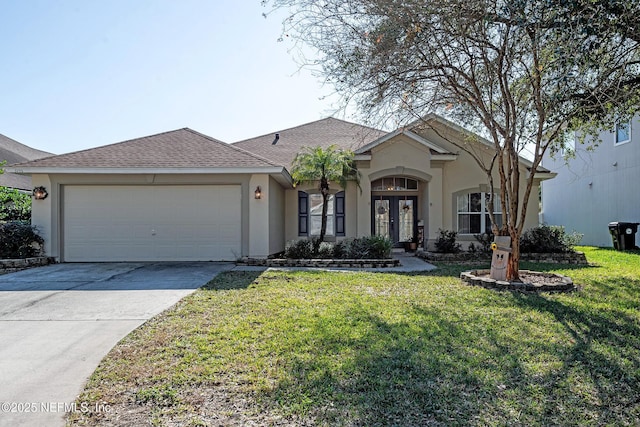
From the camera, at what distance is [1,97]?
17.1 metres

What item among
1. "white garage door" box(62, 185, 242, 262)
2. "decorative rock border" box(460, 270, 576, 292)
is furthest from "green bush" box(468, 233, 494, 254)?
"white garage door" box(62, 185, 242, 262)

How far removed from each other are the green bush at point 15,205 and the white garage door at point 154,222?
4.45 m

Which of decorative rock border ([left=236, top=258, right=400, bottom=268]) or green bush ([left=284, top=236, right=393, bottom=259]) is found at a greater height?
green bush ([left=284, top=236, right=393, bottom=259])

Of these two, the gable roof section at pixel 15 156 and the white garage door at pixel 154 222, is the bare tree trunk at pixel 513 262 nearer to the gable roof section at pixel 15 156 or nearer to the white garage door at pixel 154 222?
the white garage door at pixel 154 222

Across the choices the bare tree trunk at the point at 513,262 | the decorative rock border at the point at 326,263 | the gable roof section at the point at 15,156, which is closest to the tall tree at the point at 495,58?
the bare tree trunk at the point at 513,262

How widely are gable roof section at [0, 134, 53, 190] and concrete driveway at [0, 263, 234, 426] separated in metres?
11.5

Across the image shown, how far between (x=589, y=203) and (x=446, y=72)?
15.5 meters

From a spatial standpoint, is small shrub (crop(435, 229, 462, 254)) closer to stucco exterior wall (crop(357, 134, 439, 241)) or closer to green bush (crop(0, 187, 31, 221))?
stucco exterior wall (crop(357, 134, 439, 241))

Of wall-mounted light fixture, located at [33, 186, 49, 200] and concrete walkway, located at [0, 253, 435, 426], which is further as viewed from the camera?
wall-mounted light fixture, located at [33, 186, 49, 200]

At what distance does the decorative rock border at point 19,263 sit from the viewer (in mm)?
10516

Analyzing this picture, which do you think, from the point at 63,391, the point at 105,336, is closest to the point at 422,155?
the point at 105,336

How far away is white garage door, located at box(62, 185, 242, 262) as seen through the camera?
12188 mm

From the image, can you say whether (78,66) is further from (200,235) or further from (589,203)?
(589,203)

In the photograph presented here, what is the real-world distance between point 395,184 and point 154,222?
8.53m
